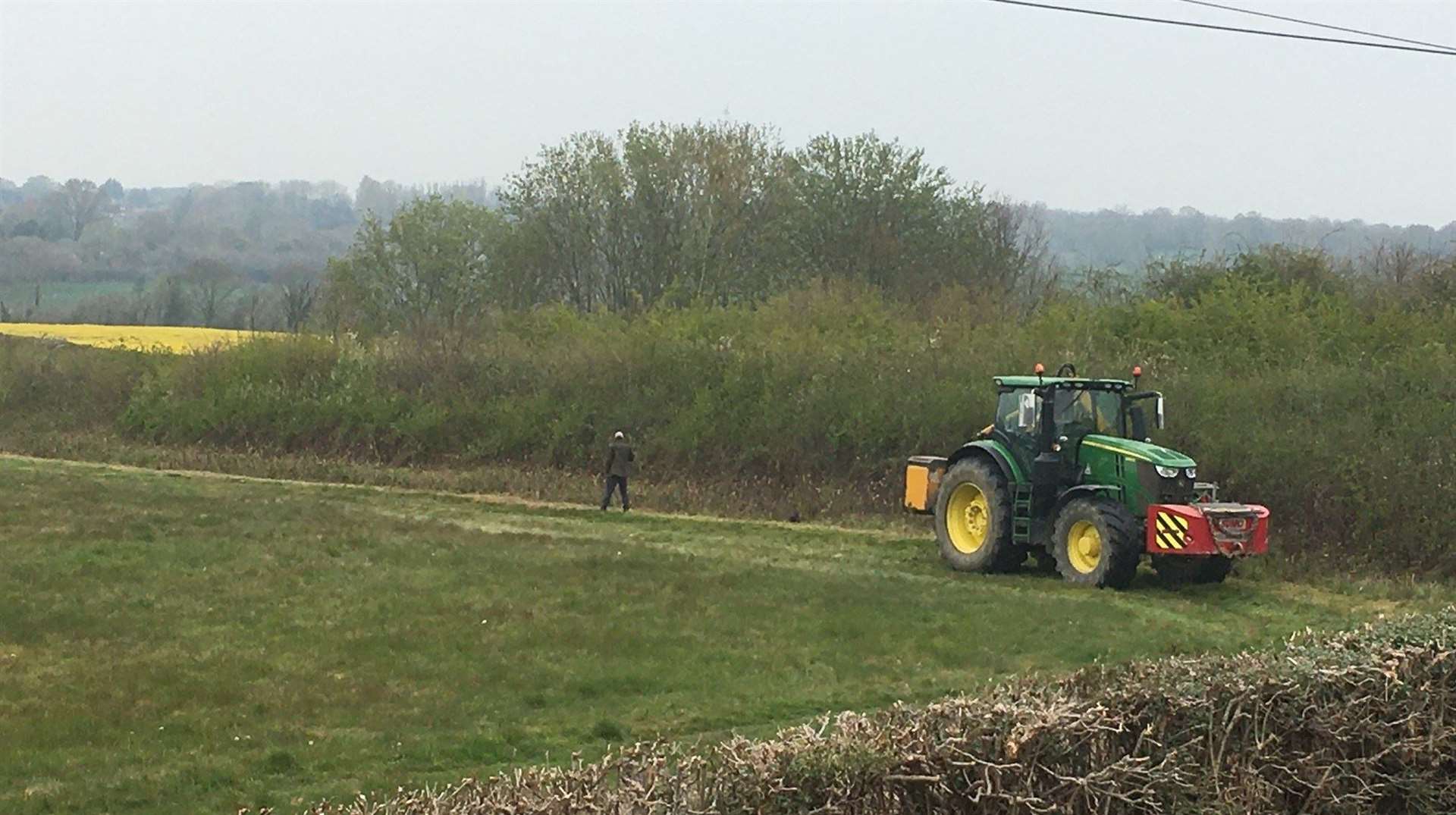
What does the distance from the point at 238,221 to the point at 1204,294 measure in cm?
11825

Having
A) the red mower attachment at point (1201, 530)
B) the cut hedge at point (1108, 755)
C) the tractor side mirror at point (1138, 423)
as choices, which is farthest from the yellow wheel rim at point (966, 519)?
the cut hedge at point (1108, 755)

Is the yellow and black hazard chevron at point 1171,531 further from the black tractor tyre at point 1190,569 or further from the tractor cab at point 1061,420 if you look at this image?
the tractor cab at point 1061,420

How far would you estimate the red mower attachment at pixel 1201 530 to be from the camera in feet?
56.6

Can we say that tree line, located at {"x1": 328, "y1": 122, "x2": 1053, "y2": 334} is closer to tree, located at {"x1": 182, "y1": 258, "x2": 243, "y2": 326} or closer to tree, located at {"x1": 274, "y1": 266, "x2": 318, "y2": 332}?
tree, located at {"x1": 274, "y1": 266, "x2": 318, "y2": 332}

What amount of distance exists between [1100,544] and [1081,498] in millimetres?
691

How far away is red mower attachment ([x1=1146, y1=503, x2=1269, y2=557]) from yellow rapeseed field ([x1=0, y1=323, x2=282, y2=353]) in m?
38.3

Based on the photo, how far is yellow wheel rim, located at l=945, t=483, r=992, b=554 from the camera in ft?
64.8

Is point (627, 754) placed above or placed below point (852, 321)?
below

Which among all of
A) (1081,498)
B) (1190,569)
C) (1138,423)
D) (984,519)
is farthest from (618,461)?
(1190,569)

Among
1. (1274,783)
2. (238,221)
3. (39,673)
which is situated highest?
(238,221)

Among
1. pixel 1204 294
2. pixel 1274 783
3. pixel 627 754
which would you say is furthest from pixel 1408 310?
pixel 627 754

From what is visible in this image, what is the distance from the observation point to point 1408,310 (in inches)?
1282

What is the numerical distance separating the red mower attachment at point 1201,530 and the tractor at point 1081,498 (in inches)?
0.5

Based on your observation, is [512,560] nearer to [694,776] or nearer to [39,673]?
[39,673]
